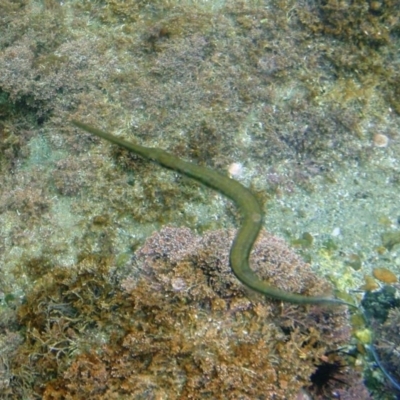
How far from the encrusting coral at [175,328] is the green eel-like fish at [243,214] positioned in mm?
479

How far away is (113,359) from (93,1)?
17.0 feet

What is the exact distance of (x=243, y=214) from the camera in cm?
504

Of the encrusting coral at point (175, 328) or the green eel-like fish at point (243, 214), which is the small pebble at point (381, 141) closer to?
the encrusting coral at point (175, 328)

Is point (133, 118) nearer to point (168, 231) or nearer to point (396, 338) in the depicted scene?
point (168, 231)

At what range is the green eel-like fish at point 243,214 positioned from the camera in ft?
14.6

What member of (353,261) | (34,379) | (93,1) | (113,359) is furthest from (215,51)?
(34,379)

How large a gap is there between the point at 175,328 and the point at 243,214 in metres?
1.37

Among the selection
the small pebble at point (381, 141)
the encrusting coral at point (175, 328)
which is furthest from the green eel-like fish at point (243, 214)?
the small pebble at point (381, 141)

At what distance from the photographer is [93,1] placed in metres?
7.25

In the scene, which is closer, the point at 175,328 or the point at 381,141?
the point at 175,328

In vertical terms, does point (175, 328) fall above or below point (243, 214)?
below

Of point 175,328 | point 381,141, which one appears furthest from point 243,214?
point 381,141

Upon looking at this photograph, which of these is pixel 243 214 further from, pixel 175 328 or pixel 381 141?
pixel 381 141

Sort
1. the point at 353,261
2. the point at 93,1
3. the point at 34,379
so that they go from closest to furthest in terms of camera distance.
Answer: the point at 34,379 → the point at 353,261 → the point at 93,1
